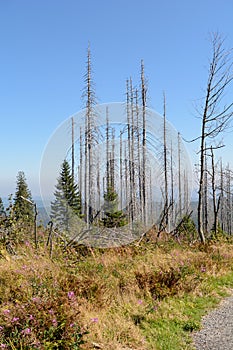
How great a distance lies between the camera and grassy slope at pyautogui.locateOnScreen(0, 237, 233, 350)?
3.44 meters

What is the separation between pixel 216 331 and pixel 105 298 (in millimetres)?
1479

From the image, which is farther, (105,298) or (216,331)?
(105,298)

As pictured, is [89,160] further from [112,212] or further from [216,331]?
[216,331]

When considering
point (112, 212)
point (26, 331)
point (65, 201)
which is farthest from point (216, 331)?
point (112, 212)

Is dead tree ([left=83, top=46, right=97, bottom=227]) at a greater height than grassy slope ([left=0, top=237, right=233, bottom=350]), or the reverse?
dead tree ([left=83, top=46, right=97, bottom=227])

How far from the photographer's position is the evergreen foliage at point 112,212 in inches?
324

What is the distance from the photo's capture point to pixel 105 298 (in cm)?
472

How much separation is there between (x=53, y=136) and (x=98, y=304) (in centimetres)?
315

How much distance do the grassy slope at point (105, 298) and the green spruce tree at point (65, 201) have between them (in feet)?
2.09

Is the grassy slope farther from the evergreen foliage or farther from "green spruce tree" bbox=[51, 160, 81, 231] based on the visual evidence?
the evergreen foliage

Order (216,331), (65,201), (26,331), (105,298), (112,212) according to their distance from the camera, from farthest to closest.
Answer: (112,212) < (65,201) < (105,298) < (216,331) < (26,331)

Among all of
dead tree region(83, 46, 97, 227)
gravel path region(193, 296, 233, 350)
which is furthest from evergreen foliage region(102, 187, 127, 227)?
gravel path region(193, 296, 233, 350)

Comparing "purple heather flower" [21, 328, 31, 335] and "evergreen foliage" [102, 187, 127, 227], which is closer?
"purple heather flower" [21, 328, 31, 335]

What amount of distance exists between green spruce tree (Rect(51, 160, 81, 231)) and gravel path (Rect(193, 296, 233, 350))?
10.5 ft
